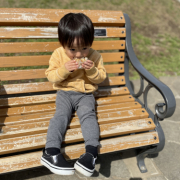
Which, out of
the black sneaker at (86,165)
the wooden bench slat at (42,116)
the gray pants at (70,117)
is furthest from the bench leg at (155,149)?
Answer: the black sneaker at (86,165)

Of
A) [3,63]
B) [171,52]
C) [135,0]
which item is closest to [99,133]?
[3,63]

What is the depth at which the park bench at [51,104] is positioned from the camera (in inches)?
57.8

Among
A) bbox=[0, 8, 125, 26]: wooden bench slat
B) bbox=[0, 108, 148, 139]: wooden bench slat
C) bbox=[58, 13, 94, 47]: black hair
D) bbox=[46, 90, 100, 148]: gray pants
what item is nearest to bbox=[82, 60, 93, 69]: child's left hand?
bbox=[58, 13, 94, 47]: black hair

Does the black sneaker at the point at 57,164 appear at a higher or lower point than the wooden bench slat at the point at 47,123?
lower

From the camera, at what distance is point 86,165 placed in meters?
1.26

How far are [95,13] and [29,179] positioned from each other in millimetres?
2075

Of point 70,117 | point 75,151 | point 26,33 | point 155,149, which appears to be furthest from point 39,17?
point 155,149

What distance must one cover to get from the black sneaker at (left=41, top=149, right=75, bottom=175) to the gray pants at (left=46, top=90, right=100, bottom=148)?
0.30ft

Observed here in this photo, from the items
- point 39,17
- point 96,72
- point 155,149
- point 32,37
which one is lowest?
point 155,149

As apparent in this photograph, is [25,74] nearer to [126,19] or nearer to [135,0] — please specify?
[126,19]

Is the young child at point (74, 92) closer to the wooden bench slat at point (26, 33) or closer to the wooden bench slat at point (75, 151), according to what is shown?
the wooden bench slat at point (75, 151)

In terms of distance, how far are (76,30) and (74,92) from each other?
65 centimetres

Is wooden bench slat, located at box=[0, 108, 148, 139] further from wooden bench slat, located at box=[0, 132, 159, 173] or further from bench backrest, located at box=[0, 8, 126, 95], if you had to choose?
bench backrest, located at box=[0, 8, 126, 95]

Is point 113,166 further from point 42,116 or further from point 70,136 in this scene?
point 42,116
